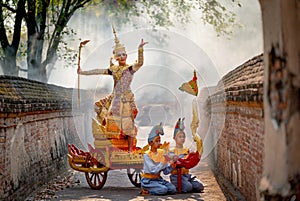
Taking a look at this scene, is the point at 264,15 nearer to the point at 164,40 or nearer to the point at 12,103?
the point at 12,103

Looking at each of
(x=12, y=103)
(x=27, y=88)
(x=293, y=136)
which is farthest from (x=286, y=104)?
(x=27, y=88)

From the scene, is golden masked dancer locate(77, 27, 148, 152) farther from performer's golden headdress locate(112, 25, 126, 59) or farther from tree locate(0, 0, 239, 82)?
tree locate(0, 0, 239, 82)

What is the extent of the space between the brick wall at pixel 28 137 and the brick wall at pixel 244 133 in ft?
12.5

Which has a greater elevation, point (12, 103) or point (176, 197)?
point (12, 103)

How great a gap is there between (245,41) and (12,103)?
69.9 feet

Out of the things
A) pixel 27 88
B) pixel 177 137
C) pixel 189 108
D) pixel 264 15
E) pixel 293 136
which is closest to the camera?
pixel 293 136

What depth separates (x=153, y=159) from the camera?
1020cm

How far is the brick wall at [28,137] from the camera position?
30.3 ft

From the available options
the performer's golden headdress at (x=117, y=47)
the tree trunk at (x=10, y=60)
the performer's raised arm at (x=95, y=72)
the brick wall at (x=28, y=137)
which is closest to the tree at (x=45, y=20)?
the tree trunk at (x=10, y=60)

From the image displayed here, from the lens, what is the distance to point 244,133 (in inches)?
357

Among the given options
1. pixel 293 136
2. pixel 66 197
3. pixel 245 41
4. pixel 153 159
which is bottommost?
pixel 66 197

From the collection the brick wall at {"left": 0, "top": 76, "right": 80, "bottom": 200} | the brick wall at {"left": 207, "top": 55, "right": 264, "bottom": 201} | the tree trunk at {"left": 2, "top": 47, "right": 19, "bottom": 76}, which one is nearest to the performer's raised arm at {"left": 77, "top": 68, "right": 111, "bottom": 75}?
the brick wall at {"left": 0, "top": 76, "right": 80, "bottom": 200}

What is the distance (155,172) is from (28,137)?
2.78 meters

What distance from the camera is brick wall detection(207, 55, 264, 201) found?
302 inches
